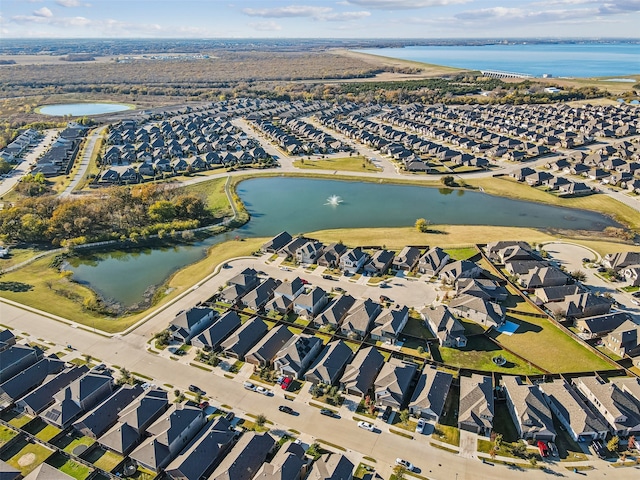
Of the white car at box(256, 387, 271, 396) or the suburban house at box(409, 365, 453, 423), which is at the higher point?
the suburban house at box(409, 365, 453, 423)

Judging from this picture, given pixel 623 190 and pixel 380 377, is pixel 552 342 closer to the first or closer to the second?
pixel 380 377

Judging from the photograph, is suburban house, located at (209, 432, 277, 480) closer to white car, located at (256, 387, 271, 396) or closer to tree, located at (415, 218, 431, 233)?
white car, located at (256, 387, 271, 396)

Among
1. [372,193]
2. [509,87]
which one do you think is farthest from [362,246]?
[509,87]

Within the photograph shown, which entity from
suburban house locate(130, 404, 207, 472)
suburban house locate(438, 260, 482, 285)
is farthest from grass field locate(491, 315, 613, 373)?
suburban house locate(130, 404, 207, 472)

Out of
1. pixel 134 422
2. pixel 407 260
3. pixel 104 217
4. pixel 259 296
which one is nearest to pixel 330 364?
pixel 259 296

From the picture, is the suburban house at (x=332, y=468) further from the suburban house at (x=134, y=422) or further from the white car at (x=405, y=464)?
the suburban house at (x=134, y=422)

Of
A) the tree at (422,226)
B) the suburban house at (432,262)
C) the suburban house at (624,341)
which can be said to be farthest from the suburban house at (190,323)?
the suburban house at (624,341)

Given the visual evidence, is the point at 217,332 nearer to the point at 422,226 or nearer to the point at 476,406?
the point at 476,406
